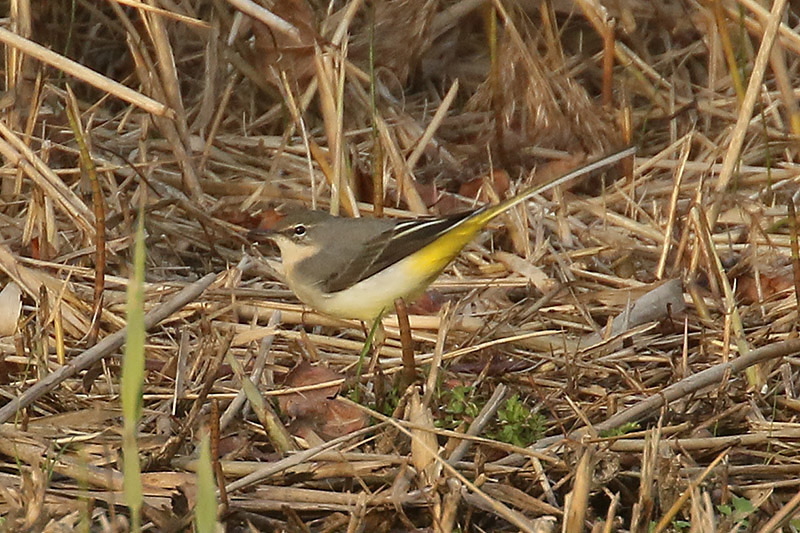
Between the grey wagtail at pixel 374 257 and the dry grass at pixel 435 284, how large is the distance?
170 mm

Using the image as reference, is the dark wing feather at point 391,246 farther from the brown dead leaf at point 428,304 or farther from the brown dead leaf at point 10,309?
the brown dead leaf at point 10,309

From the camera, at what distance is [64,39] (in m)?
6.90

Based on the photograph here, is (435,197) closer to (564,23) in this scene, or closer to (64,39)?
(564,23)

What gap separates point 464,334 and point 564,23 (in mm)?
3029

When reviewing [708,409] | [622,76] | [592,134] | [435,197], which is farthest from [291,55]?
[708,409]

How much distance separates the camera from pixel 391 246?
4938 mm

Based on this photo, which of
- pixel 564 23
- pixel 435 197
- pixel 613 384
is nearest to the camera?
pixel 613 384

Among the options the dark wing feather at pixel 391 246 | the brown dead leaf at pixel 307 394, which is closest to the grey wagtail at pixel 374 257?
the dark wing feather at pixel 391 246

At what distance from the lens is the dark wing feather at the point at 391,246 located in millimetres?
4867

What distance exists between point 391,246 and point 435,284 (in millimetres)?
480

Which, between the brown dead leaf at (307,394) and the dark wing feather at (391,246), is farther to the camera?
the dark wing feather at (391,246)

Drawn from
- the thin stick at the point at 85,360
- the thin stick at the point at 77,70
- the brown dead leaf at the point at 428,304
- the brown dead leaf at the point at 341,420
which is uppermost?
the thin stick at the point at 77,70

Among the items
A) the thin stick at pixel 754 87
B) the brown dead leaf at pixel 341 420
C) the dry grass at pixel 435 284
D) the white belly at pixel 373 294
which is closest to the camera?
the dry grass at pixel 435 284

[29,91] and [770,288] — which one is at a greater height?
[29,91]
